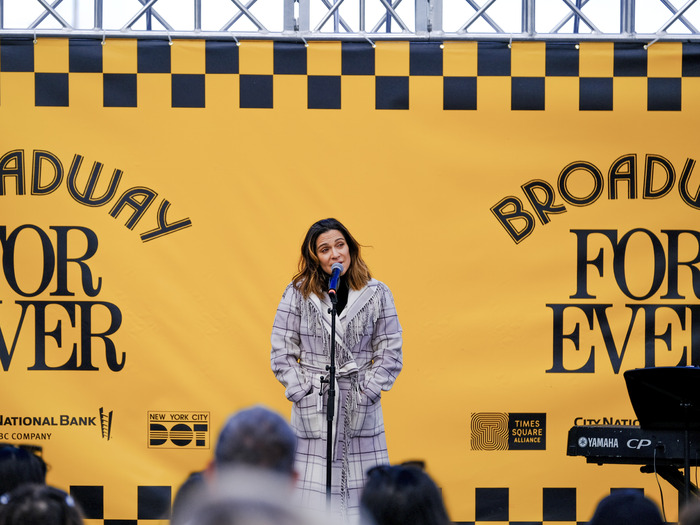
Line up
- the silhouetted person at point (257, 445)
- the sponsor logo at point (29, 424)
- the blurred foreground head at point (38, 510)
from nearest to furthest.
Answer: the blurred foreground head at point (38, 510)
the silhouetted person at point (257, 445)
the sponsor logo at point (29, 424)

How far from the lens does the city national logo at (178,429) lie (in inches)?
164

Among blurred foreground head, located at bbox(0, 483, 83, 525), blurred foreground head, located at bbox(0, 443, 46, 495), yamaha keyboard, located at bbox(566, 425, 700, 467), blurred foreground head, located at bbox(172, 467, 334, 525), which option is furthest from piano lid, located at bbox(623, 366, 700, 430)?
blurred foreground head, located at bbox(172, 467, 334, 525)

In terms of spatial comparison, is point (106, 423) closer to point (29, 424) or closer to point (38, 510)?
point (29, 424)

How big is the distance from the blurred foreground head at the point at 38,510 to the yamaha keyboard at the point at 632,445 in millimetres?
2293

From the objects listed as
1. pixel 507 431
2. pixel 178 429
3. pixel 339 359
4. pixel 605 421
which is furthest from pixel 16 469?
pixel 605 421

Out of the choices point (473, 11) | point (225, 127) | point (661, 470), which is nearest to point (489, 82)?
point (473, 11)

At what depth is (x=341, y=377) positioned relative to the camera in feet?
11.8

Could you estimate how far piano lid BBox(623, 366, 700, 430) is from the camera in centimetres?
318

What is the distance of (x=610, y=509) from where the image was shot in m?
2.15

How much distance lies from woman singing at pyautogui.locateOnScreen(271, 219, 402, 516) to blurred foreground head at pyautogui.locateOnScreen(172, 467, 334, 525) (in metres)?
2.51

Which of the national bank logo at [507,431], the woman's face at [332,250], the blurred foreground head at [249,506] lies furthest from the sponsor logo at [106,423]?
the blurred foreground head at [249,506]

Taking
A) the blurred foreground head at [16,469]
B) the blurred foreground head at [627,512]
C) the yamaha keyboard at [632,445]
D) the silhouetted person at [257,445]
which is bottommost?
the yamaha keyboard at [632,445]

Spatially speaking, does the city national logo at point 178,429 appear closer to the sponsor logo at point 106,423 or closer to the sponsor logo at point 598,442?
the sponsor logo at point 106,423

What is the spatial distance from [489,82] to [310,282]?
4.38 ft
